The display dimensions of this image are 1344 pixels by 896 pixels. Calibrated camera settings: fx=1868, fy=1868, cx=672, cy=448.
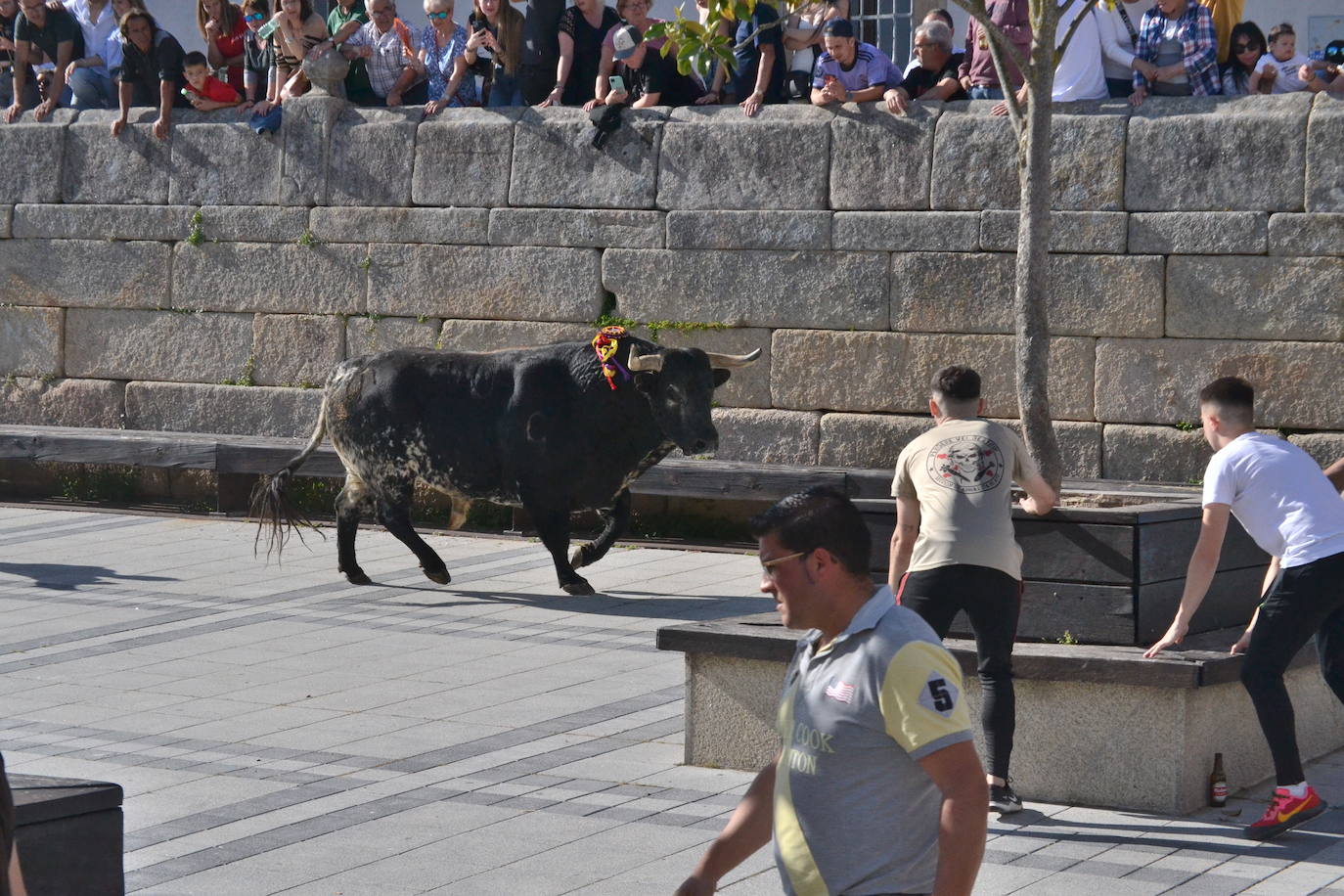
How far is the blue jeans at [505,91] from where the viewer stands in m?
13.8

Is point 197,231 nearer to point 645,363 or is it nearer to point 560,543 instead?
point 560,543

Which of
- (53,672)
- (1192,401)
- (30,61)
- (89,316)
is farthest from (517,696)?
(30,61)

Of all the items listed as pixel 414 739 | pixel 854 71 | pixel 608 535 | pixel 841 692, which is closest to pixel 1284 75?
pixel 854 71

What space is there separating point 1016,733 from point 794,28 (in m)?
7.45

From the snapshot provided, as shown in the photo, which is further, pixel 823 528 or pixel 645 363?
pixel 645 363

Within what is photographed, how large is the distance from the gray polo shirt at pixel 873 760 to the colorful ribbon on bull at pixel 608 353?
7.07 m

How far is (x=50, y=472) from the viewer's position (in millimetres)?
14875

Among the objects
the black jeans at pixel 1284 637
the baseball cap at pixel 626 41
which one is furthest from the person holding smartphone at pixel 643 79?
the black jeans at pixel 1284 637

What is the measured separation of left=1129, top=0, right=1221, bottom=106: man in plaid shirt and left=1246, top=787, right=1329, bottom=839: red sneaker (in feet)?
21.6

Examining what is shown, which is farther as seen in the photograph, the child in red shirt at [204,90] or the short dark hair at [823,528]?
the child in red shirt at [204,90]

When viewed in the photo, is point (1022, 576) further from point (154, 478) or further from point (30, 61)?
point (30, 61)

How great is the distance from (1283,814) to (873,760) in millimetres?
2950

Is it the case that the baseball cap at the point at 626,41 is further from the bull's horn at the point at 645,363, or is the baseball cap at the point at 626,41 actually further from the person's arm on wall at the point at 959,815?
the person's arm on wall at the point at 959,815

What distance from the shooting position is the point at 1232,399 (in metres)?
5.88
